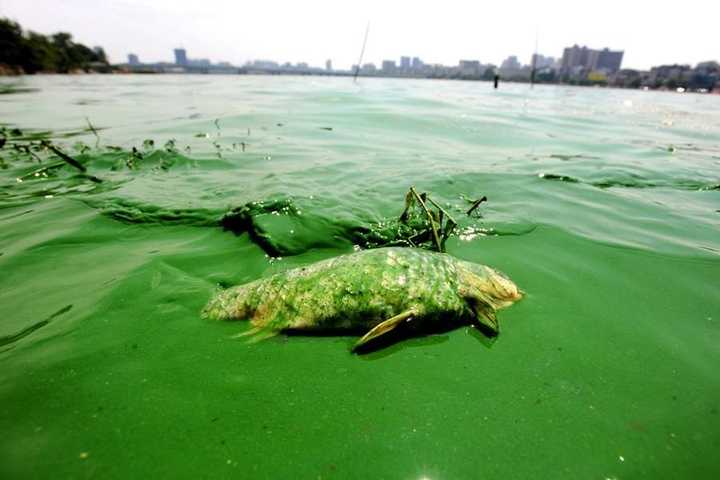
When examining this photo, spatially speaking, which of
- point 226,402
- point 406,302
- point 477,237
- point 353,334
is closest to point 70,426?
point 226,402

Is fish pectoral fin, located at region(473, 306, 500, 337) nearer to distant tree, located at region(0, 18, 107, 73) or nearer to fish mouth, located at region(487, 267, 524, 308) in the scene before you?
fish mouth, located at region(487, 267, 524, 308)

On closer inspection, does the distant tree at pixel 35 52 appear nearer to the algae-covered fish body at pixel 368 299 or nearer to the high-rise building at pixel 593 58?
the algae-covered fish body at pixel 368 299

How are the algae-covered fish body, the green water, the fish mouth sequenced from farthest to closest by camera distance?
1. the fish mouth
2. the algae-covered fish body
3. the green water

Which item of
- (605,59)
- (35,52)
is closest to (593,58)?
(605,59)

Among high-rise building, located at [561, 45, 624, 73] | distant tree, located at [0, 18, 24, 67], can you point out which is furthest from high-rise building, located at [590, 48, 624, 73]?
distant tree, located at [0, 18, 24, 67]

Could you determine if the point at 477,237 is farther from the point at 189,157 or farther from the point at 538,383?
the point at 189,157

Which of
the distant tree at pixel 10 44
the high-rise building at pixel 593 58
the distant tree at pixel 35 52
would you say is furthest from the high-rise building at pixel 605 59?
the distant tree at pixel 10 44
